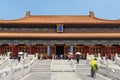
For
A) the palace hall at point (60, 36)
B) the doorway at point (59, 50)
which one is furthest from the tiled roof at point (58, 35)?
the doorway at point (59, 50)

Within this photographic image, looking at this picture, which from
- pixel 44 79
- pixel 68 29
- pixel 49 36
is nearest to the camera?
pixel 44 79

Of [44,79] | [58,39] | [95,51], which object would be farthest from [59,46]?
[44,79]

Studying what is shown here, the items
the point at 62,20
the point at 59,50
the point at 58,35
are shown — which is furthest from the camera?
the point at 62,20

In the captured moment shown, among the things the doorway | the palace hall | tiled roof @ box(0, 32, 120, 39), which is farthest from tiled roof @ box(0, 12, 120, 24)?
the doorway

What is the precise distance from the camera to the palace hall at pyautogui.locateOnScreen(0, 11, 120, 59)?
4666cm

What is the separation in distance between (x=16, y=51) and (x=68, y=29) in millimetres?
8284

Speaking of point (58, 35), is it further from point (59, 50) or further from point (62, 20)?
point (62, 20)

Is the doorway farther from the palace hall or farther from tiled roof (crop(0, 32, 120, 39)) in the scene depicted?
tiled roof (crop(0, 32, 120, 39))

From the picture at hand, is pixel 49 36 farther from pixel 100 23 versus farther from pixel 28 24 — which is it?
pixel 100 23

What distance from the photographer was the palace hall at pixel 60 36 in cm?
4666

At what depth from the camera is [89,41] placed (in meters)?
47.0

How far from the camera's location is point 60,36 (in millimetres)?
46531

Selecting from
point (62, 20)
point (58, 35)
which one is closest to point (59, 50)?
point (58, 35)

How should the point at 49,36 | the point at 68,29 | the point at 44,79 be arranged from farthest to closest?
1. the point at 68,29
2. the point at 49,36
3. the point at 44,79
